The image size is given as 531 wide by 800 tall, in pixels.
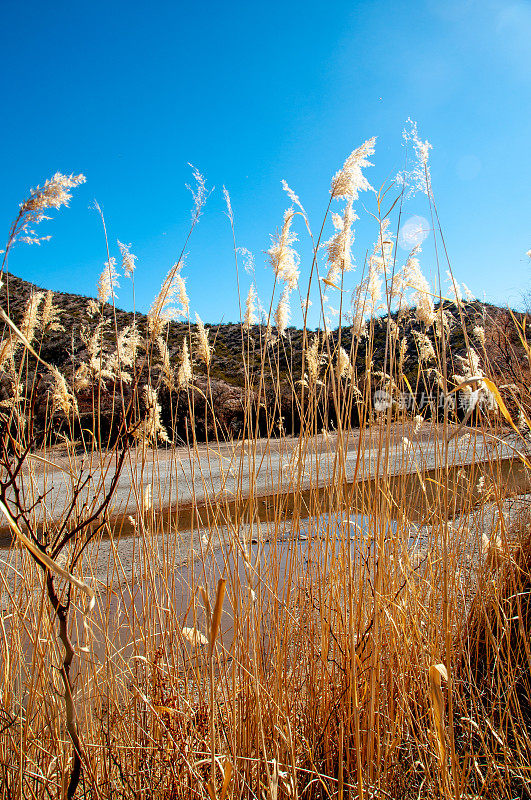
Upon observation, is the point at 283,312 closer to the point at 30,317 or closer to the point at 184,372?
the point at 184,372

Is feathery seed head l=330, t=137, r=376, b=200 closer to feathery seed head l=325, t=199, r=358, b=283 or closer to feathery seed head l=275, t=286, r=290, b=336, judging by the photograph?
feathery seed head l=325, t=199, r=358, b=283

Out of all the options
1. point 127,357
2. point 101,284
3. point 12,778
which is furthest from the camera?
point 101,284

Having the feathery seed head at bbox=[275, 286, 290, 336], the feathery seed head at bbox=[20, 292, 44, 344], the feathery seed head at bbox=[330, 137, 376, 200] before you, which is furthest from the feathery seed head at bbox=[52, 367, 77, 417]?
the feathery seed head at bbox=[330, 137, 376, 200]

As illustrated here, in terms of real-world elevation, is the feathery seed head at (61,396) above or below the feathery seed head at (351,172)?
below

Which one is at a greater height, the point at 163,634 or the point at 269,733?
the point at 163,634

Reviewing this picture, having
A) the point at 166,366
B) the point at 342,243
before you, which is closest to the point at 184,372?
the point at 166,366

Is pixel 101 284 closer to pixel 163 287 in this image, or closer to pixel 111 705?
pixel 163 287

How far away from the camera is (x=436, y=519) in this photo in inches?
62.7

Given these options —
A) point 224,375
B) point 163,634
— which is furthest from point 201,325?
point 224,375

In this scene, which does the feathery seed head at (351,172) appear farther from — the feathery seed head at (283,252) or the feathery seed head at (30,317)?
the feathery seed head at (30,317)

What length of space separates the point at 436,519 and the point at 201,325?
1.10 meters

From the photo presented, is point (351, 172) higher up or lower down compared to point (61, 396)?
higher up

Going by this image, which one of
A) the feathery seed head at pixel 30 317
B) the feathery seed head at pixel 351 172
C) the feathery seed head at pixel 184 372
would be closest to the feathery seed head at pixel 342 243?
the feathery seed head at pixel 351 172

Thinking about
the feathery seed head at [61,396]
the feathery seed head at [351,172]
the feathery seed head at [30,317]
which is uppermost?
the feathery seed head at [351,172]
